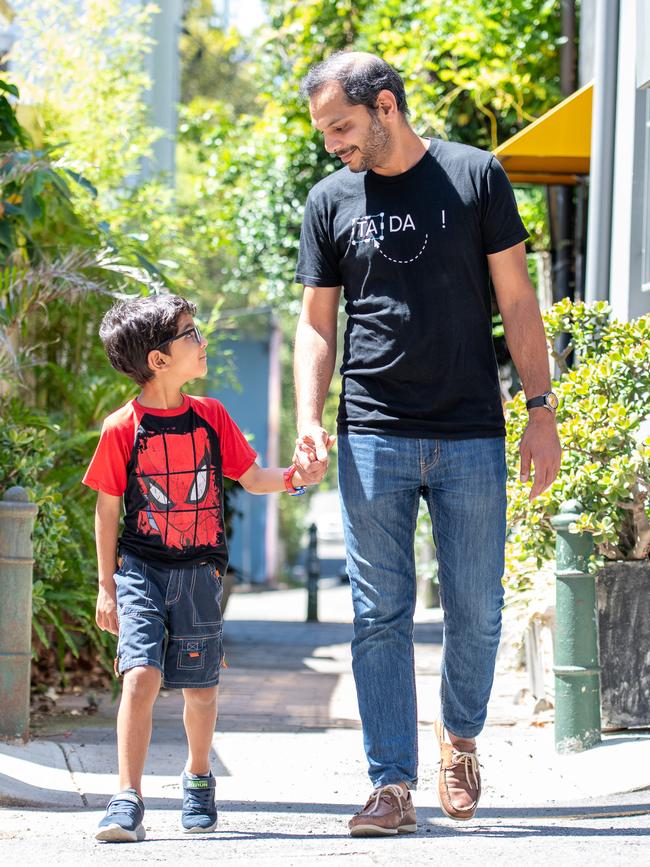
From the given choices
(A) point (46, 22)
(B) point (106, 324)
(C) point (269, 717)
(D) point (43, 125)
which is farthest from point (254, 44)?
(B) point (106, 324)

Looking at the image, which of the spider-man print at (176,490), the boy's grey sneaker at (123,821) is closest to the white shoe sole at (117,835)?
the boy's grey sneaker at (123,821)

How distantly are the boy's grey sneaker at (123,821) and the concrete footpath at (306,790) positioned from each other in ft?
0.13

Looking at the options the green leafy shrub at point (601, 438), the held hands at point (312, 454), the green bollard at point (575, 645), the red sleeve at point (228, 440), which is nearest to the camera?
the held hands at point (312, 454)

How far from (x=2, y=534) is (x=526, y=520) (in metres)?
1.97

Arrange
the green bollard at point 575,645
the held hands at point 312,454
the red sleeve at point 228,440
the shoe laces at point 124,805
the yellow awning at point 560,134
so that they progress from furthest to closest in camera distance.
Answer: the yellow awning at point 560,134 < the green bollard at point 575,645 < the red sleeve at point 228,440 < the held hands at point 312,454 < the shoe laces at point 124,805

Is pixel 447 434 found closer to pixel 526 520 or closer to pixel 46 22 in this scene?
pixel 526 520

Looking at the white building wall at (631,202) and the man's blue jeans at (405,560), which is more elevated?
the white building wall at (631,202)

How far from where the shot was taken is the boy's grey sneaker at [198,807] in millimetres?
3617

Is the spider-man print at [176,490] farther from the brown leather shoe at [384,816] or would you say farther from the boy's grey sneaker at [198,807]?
the brown leather shoe at [384,816]

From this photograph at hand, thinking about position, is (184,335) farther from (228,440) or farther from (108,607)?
(108,607)

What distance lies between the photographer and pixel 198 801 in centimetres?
363

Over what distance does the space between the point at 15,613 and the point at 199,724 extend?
1.27 metres

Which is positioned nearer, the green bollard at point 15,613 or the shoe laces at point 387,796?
the shoe laces at point 387,796

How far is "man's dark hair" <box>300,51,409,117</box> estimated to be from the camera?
139 inches
